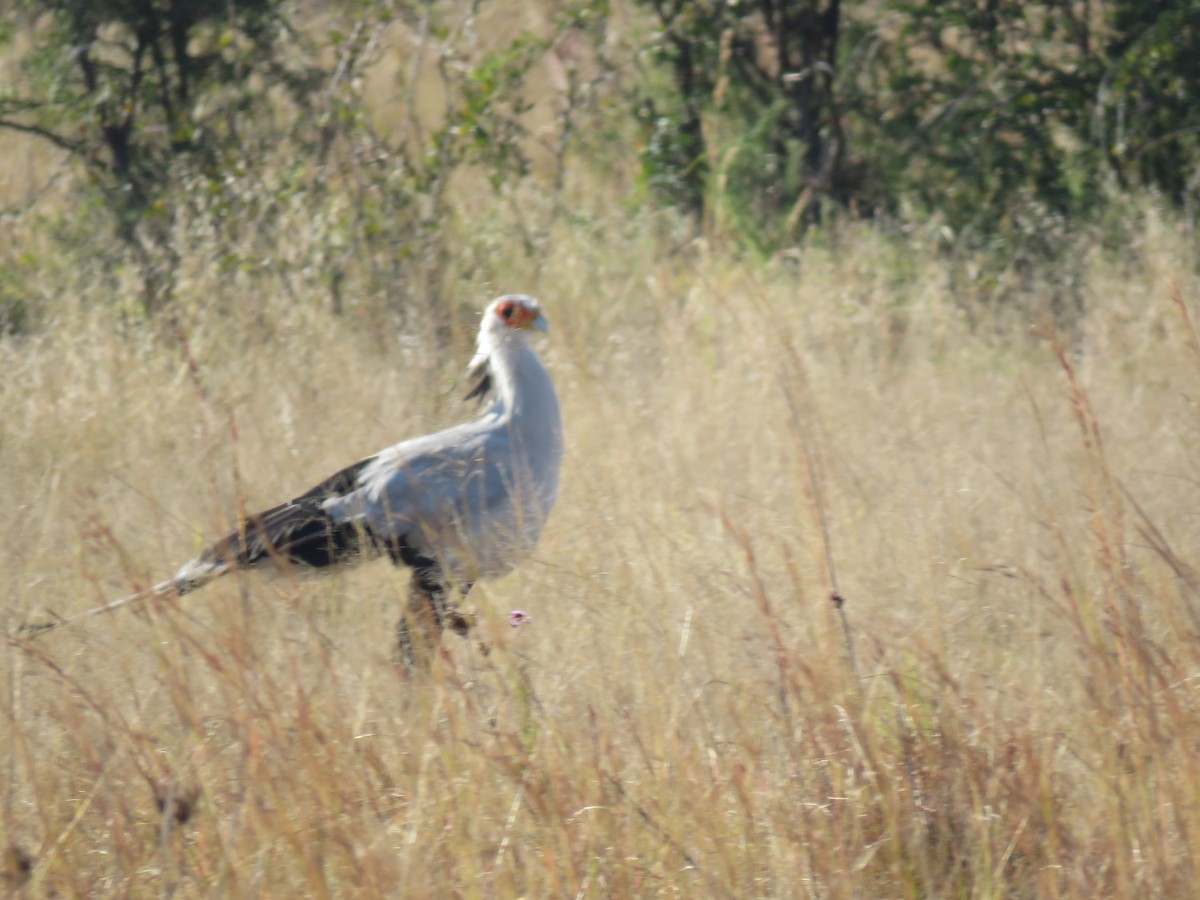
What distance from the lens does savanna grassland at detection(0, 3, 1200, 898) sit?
228 cm

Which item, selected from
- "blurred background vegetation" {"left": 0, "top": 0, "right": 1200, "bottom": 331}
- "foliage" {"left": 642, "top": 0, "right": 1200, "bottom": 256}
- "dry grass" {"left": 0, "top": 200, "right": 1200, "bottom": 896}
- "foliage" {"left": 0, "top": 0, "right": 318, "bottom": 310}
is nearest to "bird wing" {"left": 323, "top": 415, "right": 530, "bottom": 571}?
"dry grass" {"left": 0, "top": 200, "right": 1200, "bottom": 896}

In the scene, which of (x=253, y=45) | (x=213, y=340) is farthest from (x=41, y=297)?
(x=253, y=45)

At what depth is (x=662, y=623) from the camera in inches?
119

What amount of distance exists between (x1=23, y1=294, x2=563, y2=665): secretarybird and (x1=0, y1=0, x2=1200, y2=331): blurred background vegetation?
233 centimetres

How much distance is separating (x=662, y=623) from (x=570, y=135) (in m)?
4.96

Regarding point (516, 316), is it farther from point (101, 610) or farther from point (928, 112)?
point (928, 112)

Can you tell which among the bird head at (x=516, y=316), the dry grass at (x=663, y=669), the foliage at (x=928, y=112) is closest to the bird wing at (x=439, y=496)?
the dry grass at (x=663, y=669)

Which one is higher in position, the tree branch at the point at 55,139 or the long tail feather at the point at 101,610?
the tree branch at the point at 55,139

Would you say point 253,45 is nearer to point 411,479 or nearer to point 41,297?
point 41,297

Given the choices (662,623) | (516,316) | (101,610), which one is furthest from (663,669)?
(516,316)

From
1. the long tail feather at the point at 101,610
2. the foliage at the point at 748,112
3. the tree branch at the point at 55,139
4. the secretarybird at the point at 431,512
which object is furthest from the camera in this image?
the foliage at the point at 748,112

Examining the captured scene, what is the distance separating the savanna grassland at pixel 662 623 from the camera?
7.47ft

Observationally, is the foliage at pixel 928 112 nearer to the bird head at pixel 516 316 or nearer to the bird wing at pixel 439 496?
the bird head at pixel 516 316

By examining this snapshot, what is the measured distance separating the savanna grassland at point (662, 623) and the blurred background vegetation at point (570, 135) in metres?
Result: 0.47
